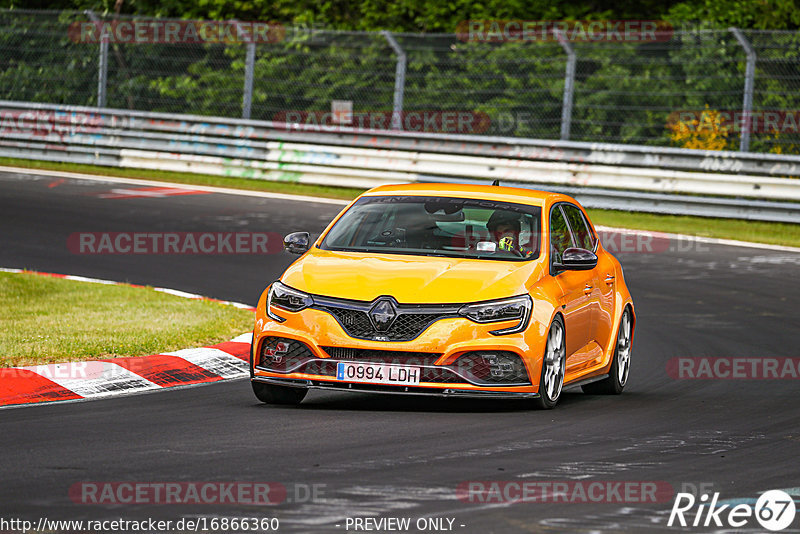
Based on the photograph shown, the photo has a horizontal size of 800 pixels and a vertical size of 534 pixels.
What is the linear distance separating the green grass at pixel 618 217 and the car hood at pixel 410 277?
11437mm

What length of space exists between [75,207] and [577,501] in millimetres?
15973

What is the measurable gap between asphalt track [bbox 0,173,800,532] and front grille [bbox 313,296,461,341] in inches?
19.8

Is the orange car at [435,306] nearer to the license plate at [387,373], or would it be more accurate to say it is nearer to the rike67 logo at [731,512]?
the license plate at [387,373]

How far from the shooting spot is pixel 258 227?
2014 centimetres

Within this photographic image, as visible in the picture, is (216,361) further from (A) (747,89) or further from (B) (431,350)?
(A) (747,89)

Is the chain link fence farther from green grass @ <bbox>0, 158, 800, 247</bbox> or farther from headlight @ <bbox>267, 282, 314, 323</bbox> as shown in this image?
headlight @ <bbox>267, 282, 314, 323</bbox>

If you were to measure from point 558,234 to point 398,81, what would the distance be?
13.9 m

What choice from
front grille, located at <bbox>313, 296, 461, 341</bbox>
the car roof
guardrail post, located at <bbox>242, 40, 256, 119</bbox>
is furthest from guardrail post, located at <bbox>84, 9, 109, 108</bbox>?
front grille, located at <bbox>313, 296, 461, 341</bbox>

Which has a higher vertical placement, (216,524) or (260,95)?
(260,95)

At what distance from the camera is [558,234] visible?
10484 millimetres

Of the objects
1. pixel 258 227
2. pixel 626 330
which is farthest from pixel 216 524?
pixel 258 227

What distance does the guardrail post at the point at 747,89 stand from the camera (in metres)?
21.5

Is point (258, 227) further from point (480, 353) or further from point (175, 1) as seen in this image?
point (175, 1)

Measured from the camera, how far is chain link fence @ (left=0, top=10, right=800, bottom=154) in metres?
22.4
